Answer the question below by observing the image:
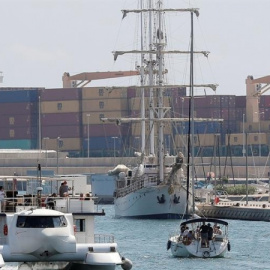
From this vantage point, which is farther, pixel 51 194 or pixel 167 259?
pixel 167 259

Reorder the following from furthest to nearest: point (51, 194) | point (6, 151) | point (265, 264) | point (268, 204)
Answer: point (6, 151)
point (268, 204)
point (265, 264)
point (51, 194)

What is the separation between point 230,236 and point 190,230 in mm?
→ 18178

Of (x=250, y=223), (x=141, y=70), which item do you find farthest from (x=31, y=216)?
(x=141, y=70)

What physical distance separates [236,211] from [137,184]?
6891mm

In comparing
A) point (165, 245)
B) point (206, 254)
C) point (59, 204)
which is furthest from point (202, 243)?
point (59, 204)

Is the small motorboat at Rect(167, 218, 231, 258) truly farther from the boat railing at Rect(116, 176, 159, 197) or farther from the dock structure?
the boat railing at Rect(116, 176, 159, 197)

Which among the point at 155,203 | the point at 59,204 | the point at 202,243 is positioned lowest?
the point at 202,243

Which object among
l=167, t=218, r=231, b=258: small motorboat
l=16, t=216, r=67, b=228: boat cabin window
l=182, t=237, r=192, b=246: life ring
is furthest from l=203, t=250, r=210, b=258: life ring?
l=16, t=216, r=67, b=228: boat cabin window

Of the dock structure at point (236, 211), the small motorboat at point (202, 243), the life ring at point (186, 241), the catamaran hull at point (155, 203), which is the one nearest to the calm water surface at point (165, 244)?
the small motorboat at point (202, 243)

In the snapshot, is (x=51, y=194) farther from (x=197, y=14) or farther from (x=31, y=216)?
(x=197, y=14)

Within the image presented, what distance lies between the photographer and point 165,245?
71.8 meters

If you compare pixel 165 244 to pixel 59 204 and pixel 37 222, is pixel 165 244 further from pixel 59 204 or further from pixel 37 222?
pixel 37 222

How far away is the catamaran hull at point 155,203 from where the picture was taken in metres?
99.6

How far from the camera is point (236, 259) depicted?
62.1 meters
